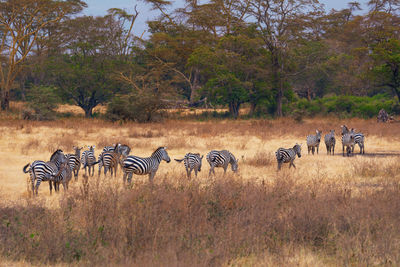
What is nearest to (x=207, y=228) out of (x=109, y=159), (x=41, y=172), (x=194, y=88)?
(x=41, y=172)

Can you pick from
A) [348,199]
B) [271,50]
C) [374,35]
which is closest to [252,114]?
[271,50]

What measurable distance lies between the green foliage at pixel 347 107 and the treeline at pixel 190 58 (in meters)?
0.19

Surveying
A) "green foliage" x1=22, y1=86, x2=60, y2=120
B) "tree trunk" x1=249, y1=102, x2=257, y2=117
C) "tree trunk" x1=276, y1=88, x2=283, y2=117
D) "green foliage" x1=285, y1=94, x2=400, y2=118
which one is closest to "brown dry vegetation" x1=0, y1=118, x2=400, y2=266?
"green foliage" x1=22, y1=86, x2=60, y2=120

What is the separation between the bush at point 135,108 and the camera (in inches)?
1229

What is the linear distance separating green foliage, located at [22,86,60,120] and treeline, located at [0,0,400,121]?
0.09m

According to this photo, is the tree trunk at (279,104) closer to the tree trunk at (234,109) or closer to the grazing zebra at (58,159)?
the tree trunk at (234,109)

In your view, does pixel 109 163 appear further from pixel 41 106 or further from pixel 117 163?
pixel 41 106

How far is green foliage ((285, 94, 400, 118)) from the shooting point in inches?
1468

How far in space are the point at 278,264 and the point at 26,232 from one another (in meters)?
3.49

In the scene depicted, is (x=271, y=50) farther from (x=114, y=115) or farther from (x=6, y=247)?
(x=6, y=247)

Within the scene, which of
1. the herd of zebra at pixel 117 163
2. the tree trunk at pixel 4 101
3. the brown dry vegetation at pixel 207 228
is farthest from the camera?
the tree trunk at pixel 4 101

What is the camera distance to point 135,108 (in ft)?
102

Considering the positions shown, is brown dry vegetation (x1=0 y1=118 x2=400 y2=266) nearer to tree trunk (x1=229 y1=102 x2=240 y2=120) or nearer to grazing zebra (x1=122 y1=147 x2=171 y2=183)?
grazing zebra (x1=122 y1=147 x2=171 y2=183)

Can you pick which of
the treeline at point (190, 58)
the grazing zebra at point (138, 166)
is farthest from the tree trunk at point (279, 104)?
the grazing zebra at point (138, 166)
